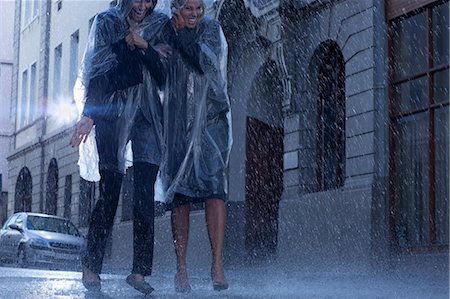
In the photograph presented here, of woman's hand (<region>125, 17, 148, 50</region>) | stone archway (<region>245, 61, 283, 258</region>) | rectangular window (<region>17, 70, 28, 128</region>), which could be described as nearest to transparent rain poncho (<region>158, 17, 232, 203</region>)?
woman's hand (<region>125, 17, 148, 50</region>)

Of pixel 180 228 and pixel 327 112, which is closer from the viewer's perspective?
pixel 180 228

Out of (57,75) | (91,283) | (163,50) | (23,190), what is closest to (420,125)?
(163,50)

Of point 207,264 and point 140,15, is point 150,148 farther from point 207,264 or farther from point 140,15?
point 207,264

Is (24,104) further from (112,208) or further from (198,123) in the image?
(112,208)

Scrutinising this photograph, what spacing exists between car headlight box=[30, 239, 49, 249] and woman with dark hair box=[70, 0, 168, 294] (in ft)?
54.8

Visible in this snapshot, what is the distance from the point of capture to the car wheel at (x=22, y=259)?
22.3m

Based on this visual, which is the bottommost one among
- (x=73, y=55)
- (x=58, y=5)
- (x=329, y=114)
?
(x=329, y=114)

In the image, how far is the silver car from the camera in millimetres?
22375

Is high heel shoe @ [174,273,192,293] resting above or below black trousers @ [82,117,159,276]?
below

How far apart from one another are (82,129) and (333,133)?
11367 millimetres

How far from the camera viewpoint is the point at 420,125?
14266 millimetres

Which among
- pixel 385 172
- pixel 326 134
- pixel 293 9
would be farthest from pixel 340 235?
pixel 293 9

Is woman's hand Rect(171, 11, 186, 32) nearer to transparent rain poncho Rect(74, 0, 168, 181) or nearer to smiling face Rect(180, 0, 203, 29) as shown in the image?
smiling face Rect(180, 0, 203, 29)

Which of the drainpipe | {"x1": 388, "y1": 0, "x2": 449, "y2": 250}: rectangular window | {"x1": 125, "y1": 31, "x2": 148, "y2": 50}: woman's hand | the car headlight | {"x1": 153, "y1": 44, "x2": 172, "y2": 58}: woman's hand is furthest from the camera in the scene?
the drainpipe
